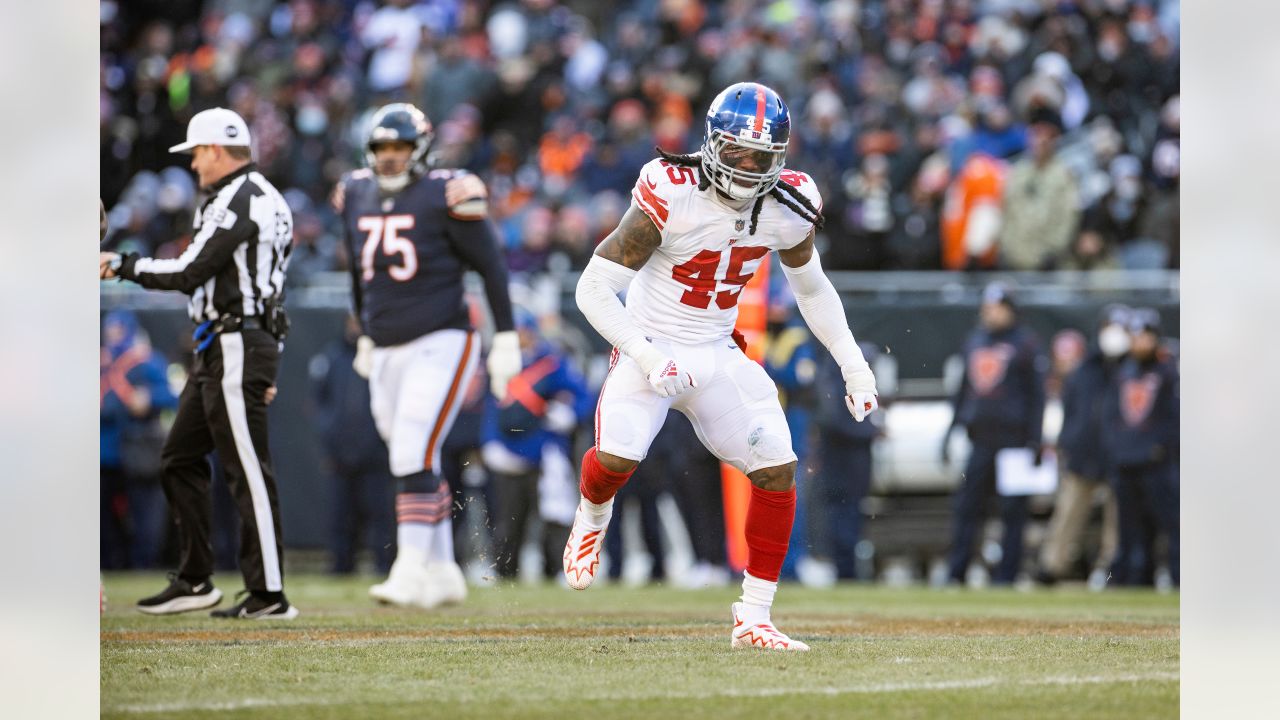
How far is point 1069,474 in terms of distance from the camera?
959cm

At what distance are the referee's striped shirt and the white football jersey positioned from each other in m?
1.55

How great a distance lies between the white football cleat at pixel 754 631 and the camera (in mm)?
5312

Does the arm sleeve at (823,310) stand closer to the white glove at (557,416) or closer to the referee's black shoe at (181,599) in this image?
the referee's black shoe at (181,599)

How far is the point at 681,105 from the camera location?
1238 centimetres

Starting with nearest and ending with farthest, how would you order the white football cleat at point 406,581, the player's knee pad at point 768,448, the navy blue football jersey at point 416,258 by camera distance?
the player's knee pad at point 768,448 → the white football cleat at point 406,581 → the navy blue football jersey at point 416,258

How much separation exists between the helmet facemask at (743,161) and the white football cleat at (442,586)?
2504 mm

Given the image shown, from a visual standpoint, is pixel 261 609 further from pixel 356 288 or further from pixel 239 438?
pixel 356 288

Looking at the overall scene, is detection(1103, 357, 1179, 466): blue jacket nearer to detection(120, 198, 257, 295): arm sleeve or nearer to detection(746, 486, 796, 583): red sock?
detection(746, 486, 796, 583): red sock

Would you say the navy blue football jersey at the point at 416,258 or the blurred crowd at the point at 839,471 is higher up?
the navy blue football jersey at the point at 416,258

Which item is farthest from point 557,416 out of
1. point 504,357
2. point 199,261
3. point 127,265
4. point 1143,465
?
point 127,265

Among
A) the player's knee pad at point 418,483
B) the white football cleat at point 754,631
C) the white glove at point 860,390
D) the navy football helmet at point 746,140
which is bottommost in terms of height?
the white football cleat at point 754,631

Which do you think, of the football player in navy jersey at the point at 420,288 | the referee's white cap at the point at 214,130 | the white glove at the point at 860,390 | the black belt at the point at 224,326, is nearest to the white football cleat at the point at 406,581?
the football player in navy jersey at the point at 420,288

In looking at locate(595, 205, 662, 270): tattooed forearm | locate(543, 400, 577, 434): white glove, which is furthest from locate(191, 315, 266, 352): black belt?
locate(543, 400, 577, 434): white glove
